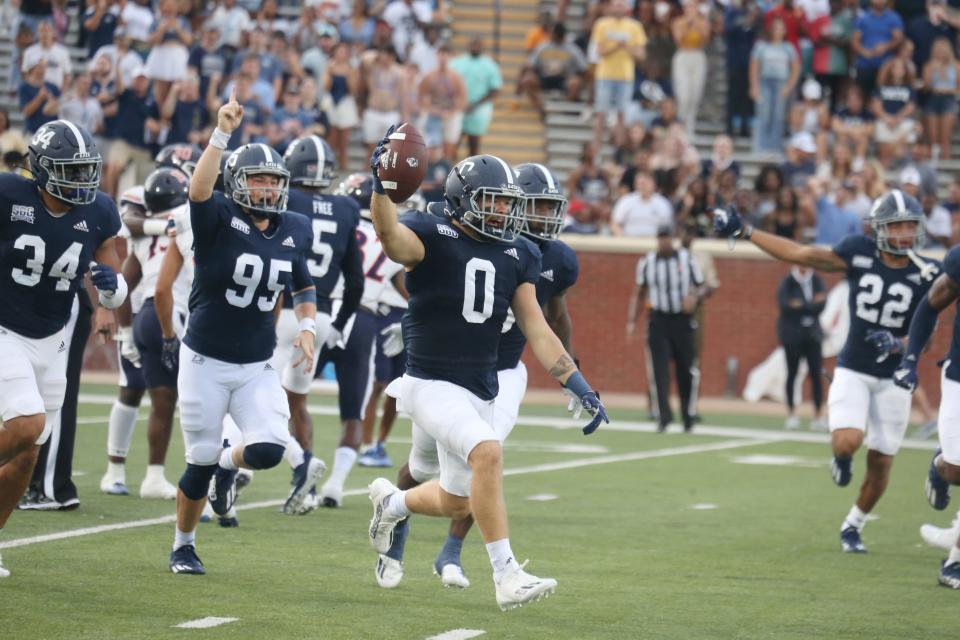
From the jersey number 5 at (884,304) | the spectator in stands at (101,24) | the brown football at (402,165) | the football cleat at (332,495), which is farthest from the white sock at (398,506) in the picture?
the spectator in stands at (101,24)

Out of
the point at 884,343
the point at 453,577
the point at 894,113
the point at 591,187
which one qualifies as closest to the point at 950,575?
the point at 884,343

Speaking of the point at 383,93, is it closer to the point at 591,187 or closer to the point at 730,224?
the point at 591,187

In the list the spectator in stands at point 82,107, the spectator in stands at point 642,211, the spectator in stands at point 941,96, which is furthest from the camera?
the spectator in stands at point 941,96

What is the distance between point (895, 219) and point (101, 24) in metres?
14.0

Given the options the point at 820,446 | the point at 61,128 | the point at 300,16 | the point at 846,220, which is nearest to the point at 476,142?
the point at 300,16

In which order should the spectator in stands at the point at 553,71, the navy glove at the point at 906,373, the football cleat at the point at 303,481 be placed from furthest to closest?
the spectator in stands at the point at 553,71 < the football cleat at the point at 303,481 < the navy glove at the point at 906,373

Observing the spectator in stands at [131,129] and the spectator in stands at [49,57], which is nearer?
the spectator in stands at [131,129]

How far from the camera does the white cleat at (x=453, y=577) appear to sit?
7.45 m

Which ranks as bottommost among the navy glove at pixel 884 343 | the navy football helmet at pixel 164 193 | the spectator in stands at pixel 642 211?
the navy glove at pixel 884 343

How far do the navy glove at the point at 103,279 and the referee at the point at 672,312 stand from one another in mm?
9936

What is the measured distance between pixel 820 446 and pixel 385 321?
535cm

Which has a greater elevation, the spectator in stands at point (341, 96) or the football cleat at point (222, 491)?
the spectator in stands at point (341, 96)

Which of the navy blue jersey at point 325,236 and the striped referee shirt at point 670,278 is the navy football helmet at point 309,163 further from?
the striped referee shirt at point 670,278

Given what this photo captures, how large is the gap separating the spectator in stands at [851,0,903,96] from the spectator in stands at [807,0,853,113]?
0.25m
